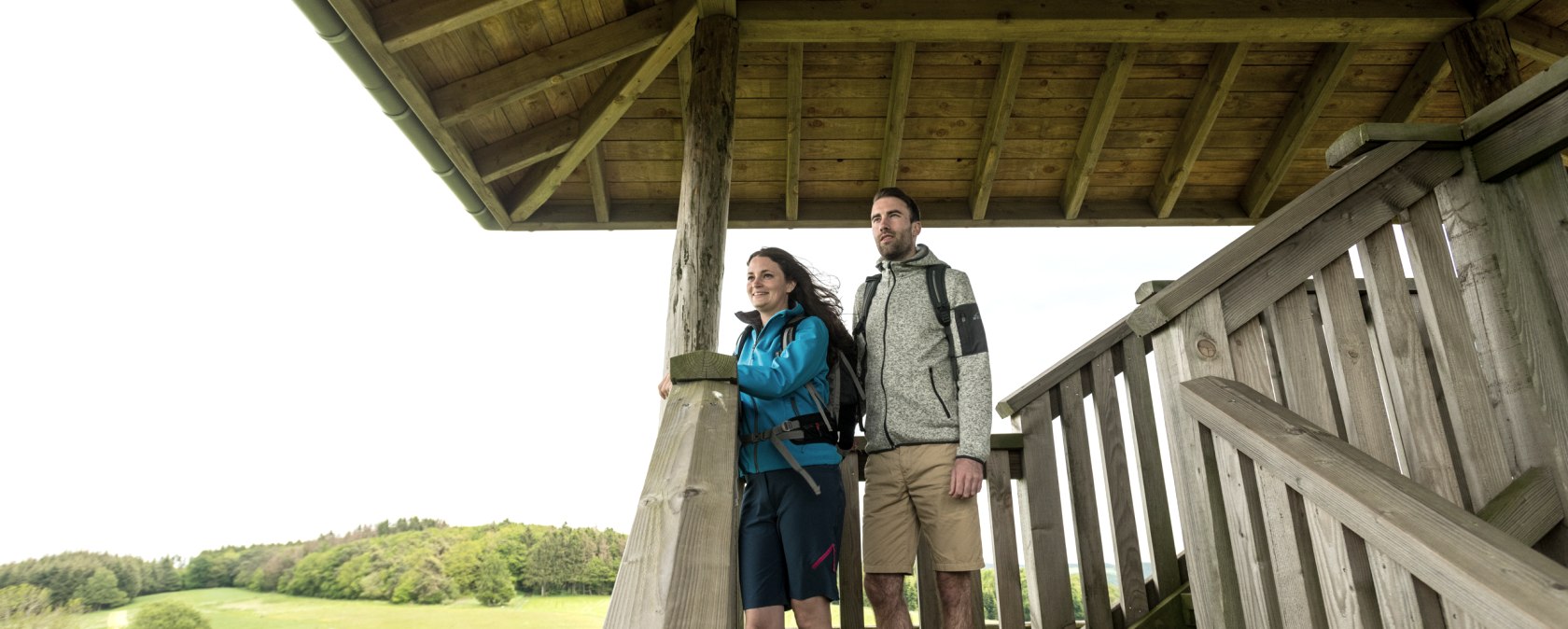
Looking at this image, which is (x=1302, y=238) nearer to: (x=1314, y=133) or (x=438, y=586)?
(x=1314, y=133)

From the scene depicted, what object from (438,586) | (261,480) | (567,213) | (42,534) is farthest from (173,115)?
(567,213)

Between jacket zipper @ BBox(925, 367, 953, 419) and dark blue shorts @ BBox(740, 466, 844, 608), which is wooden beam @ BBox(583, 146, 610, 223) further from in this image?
dark blue shorts @ BBox(740, 466, 844, 608)

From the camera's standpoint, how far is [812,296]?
2.40 metres

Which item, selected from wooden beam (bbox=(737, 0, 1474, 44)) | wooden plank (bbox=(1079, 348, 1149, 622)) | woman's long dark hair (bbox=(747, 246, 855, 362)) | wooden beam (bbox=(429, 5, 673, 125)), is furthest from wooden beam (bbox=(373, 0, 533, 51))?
wooden plank (bbox=(1079, 348, 1149, 622))

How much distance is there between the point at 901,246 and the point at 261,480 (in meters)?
28.8

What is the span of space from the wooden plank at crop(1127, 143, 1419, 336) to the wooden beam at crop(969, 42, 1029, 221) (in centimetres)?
317

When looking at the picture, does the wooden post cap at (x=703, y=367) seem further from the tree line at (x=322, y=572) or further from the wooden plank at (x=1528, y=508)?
the tree line at (x=322, y=572)

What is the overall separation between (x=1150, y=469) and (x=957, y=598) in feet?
3.29

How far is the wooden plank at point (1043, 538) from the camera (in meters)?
2.62

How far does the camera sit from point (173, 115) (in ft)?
103

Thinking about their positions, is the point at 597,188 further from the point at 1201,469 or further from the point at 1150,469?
the point at 1201,469

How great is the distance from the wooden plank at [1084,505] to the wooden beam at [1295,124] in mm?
3501

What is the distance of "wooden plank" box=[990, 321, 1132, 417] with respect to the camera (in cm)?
283

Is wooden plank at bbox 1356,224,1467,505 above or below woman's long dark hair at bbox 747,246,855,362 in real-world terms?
below
